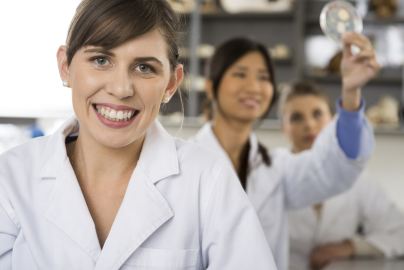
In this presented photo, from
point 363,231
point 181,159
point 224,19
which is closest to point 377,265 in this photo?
point 363,231

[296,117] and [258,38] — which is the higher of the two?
[258,38]

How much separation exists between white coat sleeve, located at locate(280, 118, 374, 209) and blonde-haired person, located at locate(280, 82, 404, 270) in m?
0.31

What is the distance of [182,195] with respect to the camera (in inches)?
51.7

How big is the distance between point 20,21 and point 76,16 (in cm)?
256

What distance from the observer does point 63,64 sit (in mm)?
1355

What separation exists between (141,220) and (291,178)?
980 millimetres

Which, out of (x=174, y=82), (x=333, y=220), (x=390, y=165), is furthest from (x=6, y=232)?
(x=390, y=165)

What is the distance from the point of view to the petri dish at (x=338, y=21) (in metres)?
1.79

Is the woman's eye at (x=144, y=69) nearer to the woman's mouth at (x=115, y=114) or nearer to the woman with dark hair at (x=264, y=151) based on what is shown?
the woman's mouth at (x=115, y=114)

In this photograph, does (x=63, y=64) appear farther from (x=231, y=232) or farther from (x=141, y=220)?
(x=231, y=232)

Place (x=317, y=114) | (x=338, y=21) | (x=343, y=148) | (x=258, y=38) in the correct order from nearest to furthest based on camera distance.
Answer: (x=338, y=21), (x=343, y=148), (x=317, y=114), (x=258, y=38)

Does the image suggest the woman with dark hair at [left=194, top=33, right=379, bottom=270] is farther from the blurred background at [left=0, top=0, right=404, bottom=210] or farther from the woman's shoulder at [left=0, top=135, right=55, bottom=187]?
the blurred background at [left=0, top=0, right=404, bottom=210]

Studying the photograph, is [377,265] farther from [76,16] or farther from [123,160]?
[76,16]

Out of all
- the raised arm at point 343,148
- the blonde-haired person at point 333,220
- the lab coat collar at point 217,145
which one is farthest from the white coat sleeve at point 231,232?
the blonde-haired person at point 333,220
